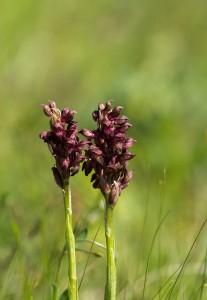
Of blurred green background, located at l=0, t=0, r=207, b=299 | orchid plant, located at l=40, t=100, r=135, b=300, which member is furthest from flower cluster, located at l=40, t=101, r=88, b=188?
blurred green background, located at l=0, t=0, r=207, b=299

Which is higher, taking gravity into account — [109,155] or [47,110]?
[47,110]

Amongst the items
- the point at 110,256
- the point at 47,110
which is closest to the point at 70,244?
the point at 110,256

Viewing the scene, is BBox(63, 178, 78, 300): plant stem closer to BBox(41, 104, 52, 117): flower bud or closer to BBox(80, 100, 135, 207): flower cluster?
BBox(80, 100, 135, 207): flower cluster

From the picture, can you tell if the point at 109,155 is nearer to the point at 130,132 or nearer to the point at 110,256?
the point at 110,256

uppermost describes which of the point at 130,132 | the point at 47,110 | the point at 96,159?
the point at 130,132

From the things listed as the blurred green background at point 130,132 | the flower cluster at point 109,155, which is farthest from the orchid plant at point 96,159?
the blurred green background at point 130,132

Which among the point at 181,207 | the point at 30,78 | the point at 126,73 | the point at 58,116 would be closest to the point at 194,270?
the point at 58,116
